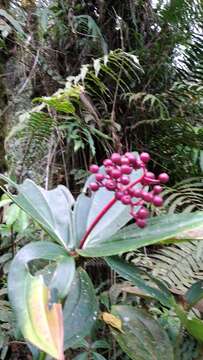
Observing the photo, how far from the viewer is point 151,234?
1.76 ft

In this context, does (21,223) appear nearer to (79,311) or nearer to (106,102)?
(79,311)

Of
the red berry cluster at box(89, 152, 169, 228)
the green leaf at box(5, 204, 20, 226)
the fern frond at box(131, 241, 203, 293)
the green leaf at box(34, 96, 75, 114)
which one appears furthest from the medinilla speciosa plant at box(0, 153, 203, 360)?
the green leaf at box(34, 96, 75, 114)

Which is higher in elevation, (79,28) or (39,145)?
(79,28)

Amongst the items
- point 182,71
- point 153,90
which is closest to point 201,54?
point 182,71

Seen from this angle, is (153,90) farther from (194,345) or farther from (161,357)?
(161,357)

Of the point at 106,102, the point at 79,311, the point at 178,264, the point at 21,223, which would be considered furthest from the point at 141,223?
the point at 106,102

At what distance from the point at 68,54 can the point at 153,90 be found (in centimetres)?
38

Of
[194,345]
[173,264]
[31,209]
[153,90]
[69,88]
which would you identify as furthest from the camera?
[153,90]

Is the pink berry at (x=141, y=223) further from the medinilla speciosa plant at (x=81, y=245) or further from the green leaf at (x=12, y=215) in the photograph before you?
the green leaf at (x=12, y=215)

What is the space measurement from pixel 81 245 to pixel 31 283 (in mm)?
100

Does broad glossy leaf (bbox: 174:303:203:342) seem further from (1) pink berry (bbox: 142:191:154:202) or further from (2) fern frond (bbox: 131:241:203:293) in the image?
(2) fern frond (bbox: 131:241:203:293)

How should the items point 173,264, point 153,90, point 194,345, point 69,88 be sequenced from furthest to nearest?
point 153,90, point 69,88, point 173,264, point 194,345

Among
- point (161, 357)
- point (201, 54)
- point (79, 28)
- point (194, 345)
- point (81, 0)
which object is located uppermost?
point (81, 0)

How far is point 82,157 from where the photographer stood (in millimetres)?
1544
